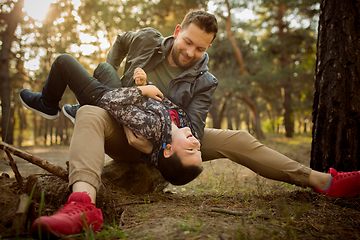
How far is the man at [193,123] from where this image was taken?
1650 millimetres

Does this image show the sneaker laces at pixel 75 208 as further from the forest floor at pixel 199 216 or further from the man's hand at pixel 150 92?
the man's hand at pixel 150 92

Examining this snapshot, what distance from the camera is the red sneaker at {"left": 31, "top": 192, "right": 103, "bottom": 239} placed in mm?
1126

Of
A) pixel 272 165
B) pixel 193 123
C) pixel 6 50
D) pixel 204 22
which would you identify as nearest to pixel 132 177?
pixel 193 123

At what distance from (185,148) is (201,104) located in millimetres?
786

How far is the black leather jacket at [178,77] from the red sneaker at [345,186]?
129 centimetres

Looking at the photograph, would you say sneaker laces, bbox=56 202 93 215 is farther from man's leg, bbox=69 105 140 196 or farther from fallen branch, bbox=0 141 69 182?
fallen branch, bbox=0 141 69 182

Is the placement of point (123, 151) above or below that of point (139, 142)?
below

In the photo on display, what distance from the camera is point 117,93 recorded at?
6.39 feet

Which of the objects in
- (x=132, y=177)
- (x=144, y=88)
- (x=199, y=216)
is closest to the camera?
(x=199, y=216)

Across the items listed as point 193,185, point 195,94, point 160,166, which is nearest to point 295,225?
point 160,166

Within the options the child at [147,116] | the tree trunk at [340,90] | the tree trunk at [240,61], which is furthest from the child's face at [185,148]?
the tree trunk at [240,61]

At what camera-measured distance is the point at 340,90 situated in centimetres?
241

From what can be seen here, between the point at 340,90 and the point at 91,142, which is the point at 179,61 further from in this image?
the point at 340,90

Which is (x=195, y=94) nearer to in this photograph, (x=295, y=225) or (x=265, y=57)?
(x=295, y=225)
